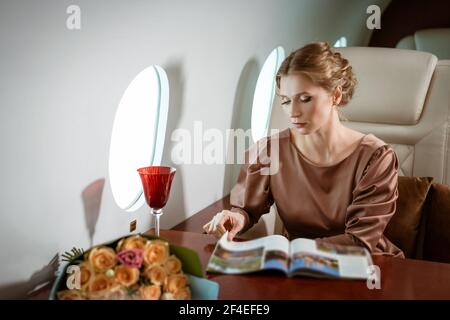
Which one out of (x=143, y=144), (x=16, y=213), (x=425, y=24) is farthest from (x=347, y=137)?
(x=425, y=24)

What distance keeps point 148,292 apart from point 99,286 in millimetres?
93

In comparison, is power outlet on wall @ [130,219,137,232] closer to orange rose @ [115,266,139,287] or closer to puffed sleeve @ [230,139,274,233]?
puffed sleeve @ [230,139,274,233]

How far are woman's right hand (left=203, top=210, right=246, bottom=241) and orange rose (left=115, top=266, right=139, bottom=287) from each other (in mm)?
511

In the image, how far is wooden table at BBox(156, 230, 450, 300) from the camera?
1.17 metres

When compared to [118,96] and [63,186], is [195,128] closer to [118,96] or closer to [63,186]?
[118,96]

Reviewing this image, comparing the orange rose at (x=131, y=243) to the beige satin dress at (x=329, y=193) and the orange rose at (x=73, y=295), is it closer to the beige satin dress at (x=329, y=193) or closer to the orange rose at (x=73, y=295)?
the orange rose at (x=73, y=295)

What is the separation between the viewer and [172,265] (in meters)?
1.05

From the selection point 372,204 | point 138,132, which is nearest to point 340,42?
point 138,132

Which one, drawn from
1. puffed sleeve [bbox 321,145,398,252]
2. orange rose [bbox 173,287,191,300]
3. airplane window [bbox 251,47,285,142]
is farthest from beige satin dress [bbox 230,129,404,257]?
airplane window [bbox 251,47,285,142]

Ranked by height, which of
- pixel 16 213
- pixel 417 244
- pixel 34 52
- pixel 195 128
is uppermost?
pixel 34 52

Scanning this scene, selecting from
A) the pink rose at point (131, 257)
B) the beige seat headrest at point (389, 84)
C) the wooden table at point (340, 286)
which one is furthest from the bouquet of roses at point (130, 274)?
the beige seat headrest at point (389, 84)

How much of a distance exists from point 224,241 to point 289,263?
0.21 m

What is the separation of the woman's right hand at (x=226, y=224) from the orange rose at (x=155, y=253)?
45cm

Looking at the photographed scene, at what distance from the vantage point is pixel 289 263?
1.26 meters
